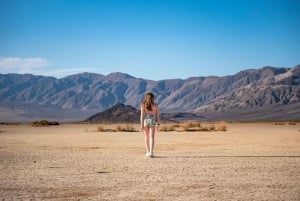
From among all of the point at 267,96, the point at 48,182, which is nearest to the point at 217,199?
the point at 48,182

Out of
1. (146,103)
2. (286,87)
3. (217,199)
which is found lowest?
(217,199)

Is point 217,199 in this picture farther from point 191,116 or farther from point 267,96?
point 267,96

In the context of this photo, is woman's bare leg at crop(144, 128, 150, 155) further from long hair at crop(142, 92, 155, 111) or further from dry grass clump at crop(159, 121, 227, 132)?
dry grass clump at crop(159, 121, 227, 132)

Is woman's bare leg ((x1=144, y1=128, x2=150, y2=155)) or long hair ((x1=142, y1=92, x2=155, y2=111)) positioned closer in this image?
long hair ((x1=142, y1=92, x2=155, y2=111))

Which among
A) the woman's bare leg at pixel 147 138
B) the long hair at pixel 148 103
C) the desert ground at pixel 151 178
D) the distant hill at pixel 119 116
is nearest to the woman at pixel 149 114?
the long hair at pixel 148 103

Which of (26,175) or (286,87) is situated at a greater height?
(286,87)

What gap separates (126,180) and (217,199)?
249cm

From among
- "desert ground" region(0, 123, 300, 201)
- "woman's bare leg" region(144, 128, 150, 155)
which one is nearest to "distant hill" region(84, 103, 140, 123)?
"woman's bare leg" region(144, 128, 150, 155)

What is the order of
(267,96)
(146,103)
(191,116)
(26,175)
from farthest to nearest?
(267,96)
(191,116)
(146,103)
(26,175)

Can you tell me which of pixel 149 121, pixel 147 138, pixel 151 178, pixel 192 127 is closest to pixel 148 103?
pixel 149 121

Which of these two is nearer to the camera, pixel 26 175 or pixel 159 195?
pixel 159 195

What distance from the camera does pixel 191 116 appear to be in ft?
357

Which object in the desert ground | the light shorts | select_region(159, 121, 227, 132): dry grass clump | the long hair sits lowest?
the desert ground

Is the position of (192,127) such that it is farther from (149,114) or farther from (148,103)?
(148,103)
